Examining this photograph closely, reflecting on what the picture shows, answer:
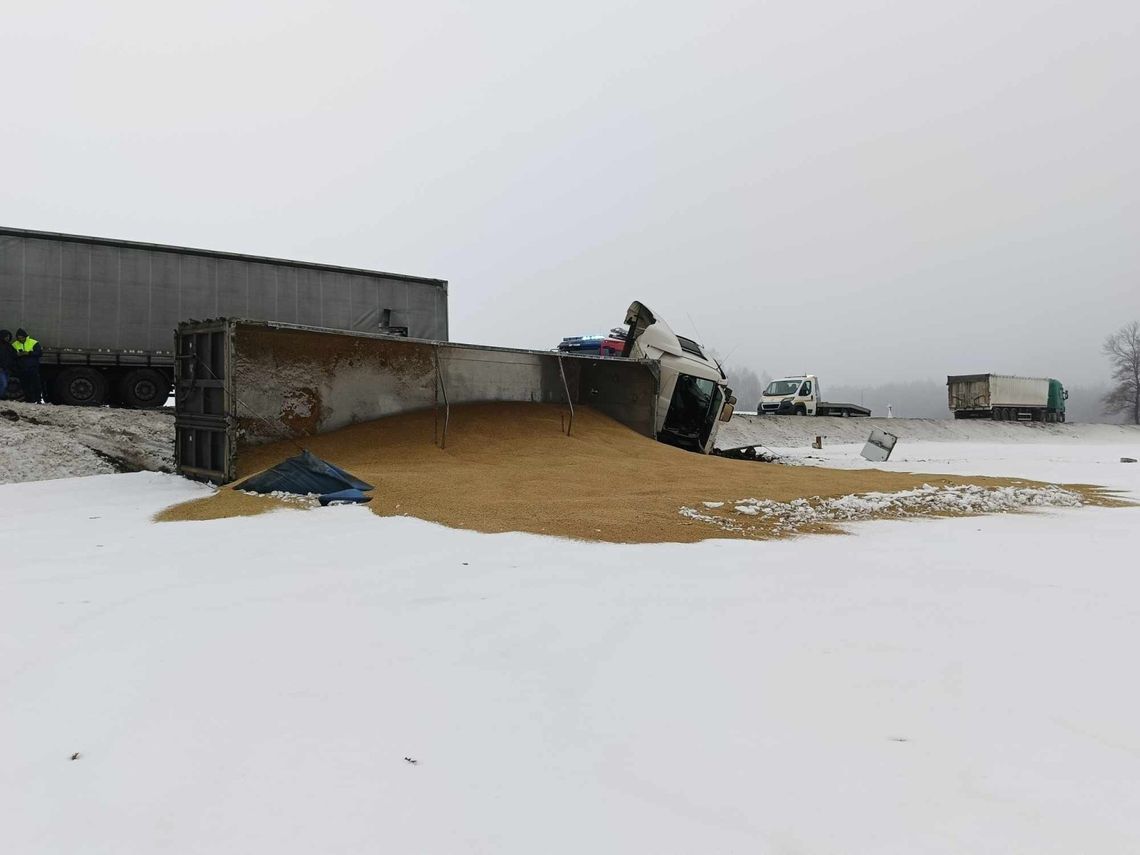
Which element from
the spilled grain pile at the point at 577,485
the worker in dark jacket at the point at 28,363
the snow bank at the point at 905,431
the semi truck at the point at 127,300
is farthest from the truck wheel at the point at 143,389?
the snow bank at the point at 905,431

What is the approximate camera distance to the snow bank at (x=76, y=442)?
9.52 m

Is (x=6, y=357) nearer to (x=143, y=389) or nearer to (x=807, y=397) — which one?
(x=143, y=389)

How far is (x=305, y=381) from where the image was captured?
953 centimetres

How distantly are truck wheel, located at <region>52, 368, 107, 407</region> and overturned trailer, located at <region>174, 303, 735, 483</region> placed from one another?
5549 millimetres

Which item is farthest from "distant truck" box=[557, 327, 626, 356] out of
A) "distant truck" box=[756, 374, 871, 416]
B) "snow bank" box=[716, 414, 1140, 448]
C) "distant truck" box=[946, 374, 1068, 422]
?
"distant truck" box=[946, 374, 1068, 422]

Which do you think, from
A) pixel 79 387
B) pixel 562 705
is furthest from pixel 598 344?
pixel 562 705

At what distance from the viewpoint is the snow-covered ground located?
5.93 feet

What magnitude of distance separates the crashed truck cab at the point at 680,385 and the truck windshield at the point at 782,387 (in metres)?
17.5

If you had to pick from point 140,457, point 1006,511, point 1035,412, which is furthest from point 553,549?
point 1035,412

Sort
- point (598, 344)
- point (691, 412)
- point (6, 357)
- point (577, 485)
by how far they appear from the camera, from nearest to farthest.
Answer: point (577, 485) < point (6, 357) < point (691, 412) < point (598, 344)

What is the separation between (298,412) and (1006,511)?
8954 mm

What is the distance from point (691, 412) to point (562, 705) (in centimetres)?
1175

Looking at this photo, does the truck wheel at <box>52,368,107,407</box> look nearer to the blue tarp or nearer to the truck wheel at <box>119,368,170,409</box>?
the truck wheel at <box>119,368,170,409</box>

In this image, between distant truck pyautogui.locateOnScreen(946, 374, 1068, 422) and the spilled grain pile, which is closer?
the spilled grain pile
